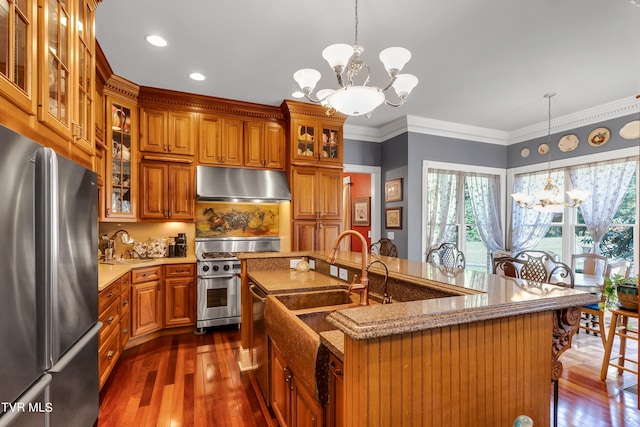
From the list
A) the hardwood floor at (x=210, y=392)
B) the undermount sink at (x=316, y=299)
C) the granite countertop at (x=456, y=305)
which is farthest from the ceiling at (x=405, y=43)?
the hardwood floor at (x=210, y=392)

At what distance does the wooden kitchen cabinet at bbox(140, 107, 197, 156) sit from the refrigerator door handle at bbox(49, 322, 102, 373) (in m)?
2.51

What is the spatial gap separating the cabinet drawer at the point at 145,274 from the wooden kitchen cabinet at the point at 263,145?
169cm

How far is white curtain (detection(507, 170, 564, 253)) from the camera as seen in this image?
493 centimetres

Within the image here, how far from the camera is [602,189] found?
427cm

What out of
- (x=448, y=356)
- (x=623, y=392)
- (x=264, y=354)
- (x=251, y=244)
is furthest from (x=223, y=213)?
(x=623, y=392)

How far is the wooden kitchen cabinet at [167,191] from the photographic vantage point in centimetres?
374

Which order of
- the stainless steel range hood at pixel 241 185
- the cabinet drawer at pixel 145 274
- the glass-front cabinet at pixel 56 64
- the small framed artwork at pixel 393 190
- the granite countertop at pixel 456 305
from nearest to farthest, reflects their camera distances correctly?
the granite countertop at pixel 456 305
the glass-front cabinet at pixel 56 64
the cabinet drawer at pixel 145 274
the stainless steel range hood at pixel 241 185
the small framed artwork at pixel 393 190

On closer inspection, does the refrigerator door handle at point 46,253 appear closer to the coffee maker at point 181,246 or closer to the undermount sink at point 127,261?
the undermount sink at point 127,261

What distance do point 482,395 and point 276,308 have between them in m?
1.02

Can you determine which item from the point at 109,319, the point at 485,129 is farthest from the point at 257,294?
the point at 485,129

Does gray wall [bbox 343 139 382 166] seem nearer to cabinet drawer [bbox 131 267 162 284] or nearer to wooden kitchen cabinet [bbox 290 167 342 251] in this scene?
wooden kitchen cabinet [bbox 290 167 342 251]

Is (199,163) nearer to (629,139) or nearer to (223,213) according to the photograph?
(223,213)

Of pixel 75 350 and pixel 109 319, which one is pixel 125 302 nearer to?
pixel 109 319

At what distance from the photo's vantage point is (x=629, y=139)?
3.97 m
